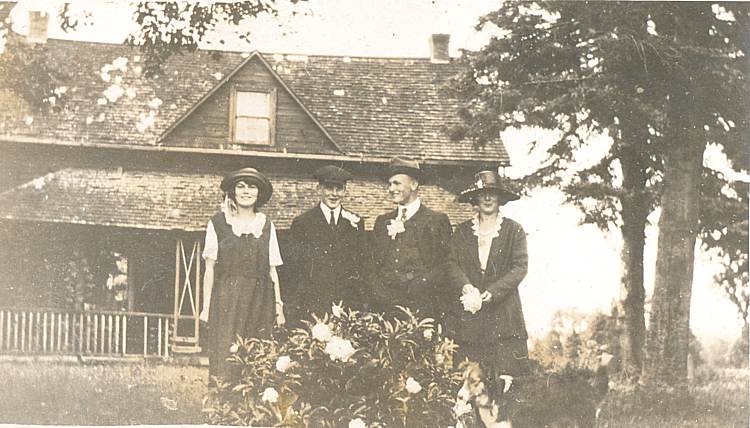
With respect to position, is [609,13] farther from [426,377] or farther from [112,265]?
[112,265]

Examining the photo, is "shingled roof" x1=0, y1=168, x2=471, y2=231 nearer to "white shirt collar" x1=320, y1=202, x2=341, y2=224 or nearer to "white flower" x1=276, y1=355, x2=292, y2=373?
"white shirt collar" x1=320, y1=202, x2=341, y2=224

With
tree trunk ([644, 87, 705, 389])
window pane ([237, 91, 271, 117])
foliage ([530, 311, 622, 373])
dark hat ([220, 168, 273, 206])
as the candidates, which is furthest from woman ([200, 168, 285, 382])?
tree trunk ([644, 87, 705, 389])

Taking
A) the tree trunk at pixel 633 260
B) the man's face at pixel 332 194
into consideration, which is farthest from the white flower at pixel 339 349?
the tree trunk at pixel 633 260

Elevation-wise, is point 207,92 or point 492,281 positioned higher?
point 207,92

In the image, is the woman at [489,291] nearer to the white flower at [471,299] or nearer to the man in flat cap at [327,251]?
the white flower at [471,299]

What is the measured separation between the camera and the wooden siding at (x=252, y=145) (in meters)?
4.80

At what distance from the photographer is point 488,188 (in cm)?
471

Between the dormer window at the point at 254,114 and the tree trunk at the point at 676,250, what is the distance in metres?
2.58

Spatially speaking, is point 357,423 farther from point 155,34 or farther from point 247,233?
point 155,34

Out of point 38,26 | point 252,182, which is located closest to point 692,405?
point 252,182

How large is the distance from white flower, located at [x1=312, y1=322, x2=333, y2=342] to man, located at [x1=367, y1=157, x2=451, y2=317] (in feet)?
1.09

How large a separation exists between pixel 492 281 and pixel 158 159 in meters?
2.28

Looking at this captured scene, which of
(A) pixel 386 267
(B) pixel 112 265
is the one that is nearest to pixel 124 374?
(B) pixel 112 265

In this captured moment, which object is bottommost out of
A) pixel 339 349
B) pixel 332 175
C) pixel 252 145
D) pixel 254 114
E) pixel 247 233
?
pixel 339 349
